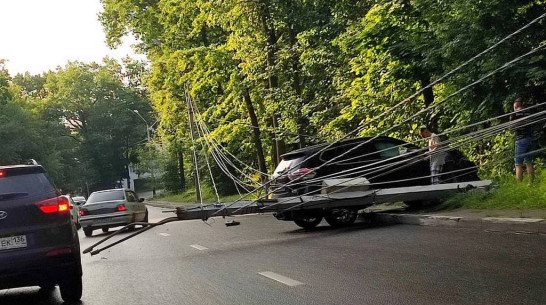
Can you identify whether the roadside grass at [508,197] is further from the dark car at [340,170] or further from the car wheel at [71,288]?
the car wheel at [71,288]

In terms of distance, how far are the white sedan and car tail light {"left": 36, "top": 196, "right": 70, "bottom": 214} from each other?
1327 cm

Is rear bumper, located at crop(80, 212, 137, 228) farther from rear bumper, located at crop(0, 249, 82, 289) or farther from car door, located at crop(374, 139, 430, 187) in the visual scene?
rear bumper, located at crop(0, 249, 82, 289)

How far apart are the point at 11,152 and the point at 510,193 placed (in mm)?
52051

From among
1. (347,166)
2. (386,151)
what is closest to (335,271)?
(347,166)

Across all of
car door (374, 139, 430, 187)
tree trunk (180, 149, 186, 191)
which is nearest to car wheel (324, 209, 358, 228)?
car door (374, 139, 430, 187)

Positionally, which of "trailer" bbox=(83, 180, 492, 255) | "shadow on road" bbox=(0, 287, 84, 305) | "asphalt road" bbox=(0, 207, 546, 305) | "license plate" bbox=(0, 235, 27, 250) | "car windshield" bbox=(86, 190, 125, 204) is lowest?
"asphalt road" bbox=(0, 207, 546, 305)

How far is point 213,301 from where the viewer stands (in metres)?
6.86

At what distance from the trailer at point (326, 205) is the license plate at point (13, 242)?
4.82m

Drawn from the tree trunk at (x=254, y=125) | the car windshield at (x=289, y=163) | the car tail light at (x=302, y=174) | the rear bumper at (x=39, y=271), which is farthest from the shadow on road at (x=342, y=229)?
the tree trunk at (x=254, y=125)

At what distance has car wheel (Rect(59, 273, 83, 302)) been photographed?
7531 mm

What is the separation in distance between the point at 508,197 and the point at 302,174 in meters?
4.17

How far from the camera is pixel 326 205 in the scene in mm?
13008

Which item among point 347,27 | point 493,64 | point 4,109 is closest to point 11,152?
point 4,109

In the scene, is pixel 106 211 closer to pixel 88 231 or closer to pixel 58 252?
pixel 88 231
